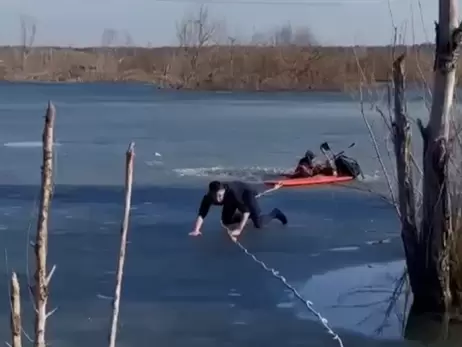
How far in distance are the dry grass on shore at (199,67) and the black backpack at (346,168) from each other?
27.4m

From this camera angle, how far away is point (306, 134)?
27.4m

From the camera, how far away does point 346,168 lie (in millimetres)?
17938

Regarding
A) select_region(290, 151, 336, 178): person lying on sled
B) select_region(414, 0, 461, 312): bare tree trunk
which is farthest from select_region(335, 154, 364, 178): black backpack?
select_region(414, 0, 461, 312): bare tree trunk

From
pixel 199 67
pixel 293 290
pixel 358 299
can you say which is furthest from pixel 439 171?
pixel 199 67

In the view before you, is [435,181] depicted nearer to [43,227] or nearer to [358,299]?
[358,299]

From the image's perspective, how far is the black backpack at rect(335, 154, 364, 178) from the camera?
17844mm

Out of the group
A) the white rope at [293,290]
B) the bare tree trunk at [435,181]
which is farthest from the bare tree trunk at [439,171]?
the white rope at [293,290]

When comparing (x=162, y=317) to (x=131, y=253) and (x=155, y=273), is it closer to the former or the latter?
(x=155, y=273)

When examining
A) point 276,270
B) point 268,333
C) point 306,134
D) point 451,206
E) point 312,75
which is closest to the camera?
point 268,333

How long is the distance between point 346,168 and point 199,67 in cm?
5973

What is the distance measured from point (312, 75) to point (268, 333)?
57.5 metres

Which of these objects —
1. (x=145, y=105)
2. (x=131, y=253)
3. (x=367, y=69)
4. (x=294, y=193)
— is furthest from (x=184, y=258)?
(x=145, y=105)

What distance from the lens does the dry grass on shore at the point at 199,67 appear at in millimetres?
63656

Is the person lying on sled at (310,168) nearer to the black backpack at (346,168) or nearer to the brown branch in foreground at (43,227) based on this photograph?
the black backpack at (346,168)
